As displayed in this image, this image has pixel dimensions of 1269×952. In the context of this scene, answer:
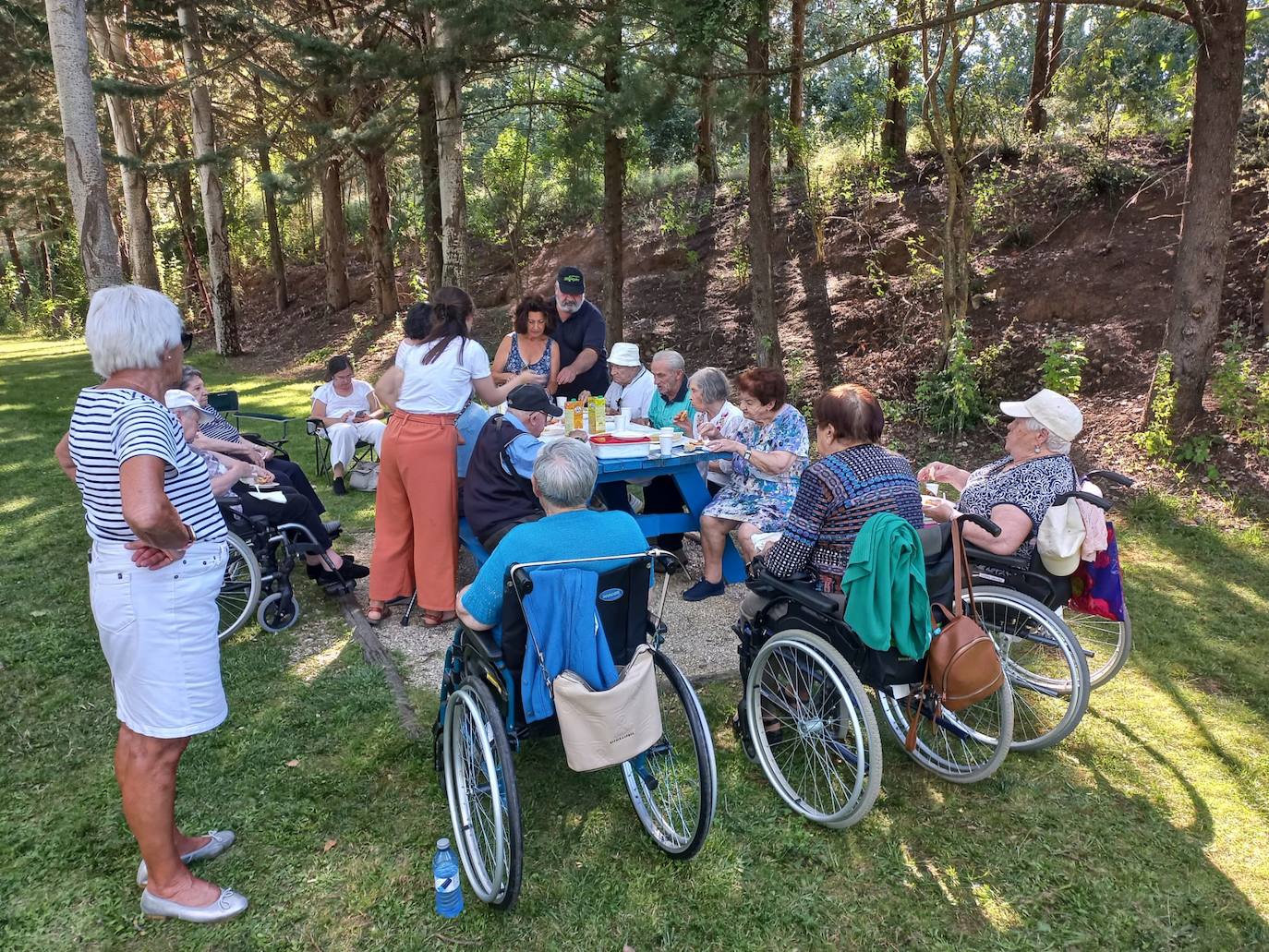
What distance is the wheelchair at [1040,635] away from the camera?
265cm

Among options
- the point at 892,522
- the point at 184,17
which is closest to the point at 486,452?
the point at 892,522

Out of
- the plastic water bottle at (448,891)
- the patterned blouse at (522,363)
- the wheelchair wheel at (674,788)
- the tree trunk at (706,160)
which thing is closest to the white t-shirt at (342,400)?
the patterned blouse at (522,363)

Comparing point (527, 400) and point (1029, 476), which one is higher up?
point (527, 400)

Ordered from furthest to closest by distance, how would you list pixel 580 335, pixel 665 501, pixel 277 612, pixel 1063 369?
1. pixel 1063 369
2. pixel 580 335
3. pixel 665 501
4. pixel 277 612

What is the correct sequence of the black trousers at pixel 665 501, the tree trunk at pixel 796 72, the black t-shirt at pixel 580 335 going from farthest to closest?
the tree trunk at pixel 796 72 < the black t-shirt at pixel 580 335 < the black trousers at pixel 665 501

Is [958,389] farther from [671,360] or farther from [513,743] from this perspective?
[513,743]

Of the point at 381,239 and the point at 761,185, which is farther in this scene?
the point at 381,239

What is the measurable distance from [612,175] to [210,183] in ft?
27.1

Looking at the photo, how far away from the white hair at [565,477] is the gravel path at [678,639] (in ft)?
5.01

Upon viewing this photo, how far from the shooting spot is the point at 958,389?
6.68m

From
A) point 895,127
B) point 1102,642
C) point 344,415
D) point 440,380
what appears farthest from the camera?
point 895,127

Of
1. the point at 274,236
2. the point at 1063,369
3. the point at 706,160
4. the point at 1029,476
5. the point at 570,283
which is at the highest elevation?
the point at 706,160

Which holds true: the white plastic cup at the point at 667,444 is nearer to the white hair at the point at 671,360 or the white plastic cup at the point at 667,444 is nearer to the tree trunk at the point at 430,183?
the white hair at the point at 671,360

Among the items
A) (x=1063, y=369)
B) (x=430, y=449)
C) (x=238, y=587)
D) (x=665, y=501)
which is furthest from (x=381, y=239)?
(x=430, y=449)
